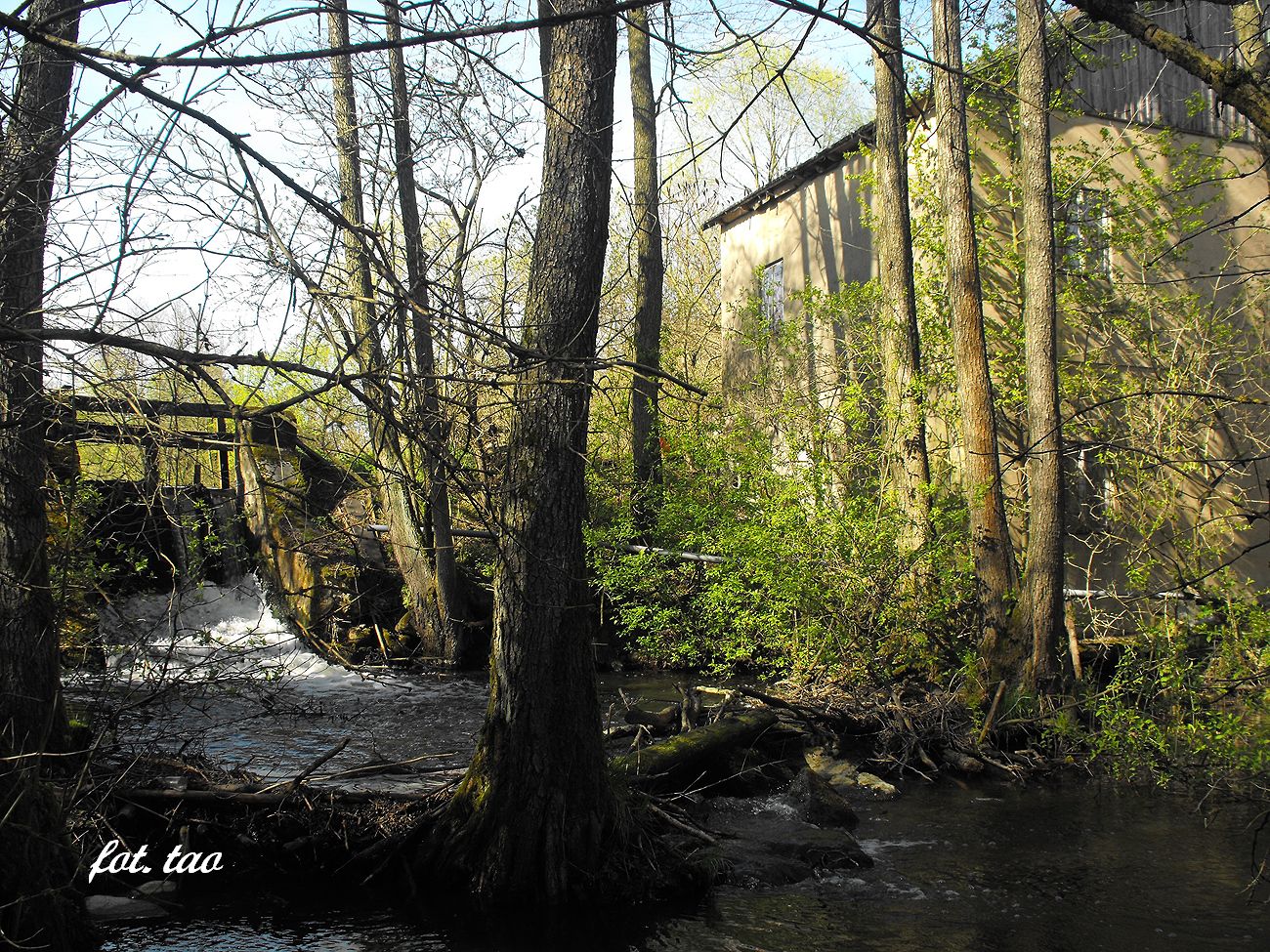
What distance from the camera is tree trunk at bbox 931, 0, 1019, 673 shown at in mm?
11586

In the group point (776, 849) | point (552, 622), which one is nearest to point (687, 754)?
point (776, 849)

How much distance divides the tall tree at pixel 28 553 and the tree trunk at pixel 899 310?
9.58 metres

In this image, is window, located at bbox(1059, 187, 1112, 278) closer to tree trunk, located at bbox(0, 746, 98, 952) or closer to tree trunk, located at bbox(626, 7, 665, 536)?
Answer: tree trunk, located at bbox(626, 7, 665, 536)

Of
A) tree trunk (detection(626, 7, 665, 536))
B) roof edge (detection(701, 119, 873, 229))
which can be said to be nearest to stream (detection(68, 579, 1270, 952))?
tree trunk (detection(626, 7, 665, 536))

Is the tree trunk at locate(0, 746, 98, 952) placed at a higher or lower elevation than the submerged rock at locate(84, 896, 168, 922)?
higher

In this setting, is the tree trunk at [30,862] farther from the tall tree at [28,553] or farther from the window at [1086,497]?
the window at [1086,497]

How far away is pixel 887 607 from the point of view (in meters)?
12.2

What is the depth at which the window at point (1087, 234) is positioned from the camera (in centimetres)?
1512

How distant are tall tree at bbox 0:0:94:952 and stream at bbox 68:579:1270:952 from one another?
0.60 metres

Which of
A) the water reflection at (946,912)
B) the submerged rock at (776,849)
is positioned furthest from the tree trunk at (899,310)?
the submerged rock at (776,849)

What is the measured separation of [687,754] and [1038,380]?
586cm

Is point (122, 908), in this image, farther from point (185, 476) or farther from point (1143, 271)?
point (1143, 271)

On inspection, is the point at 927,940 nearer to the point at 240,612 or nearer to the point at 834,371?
the point at 834,371

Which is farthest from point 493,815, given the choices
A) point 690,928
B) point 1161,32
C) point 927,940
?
point 1161,32
